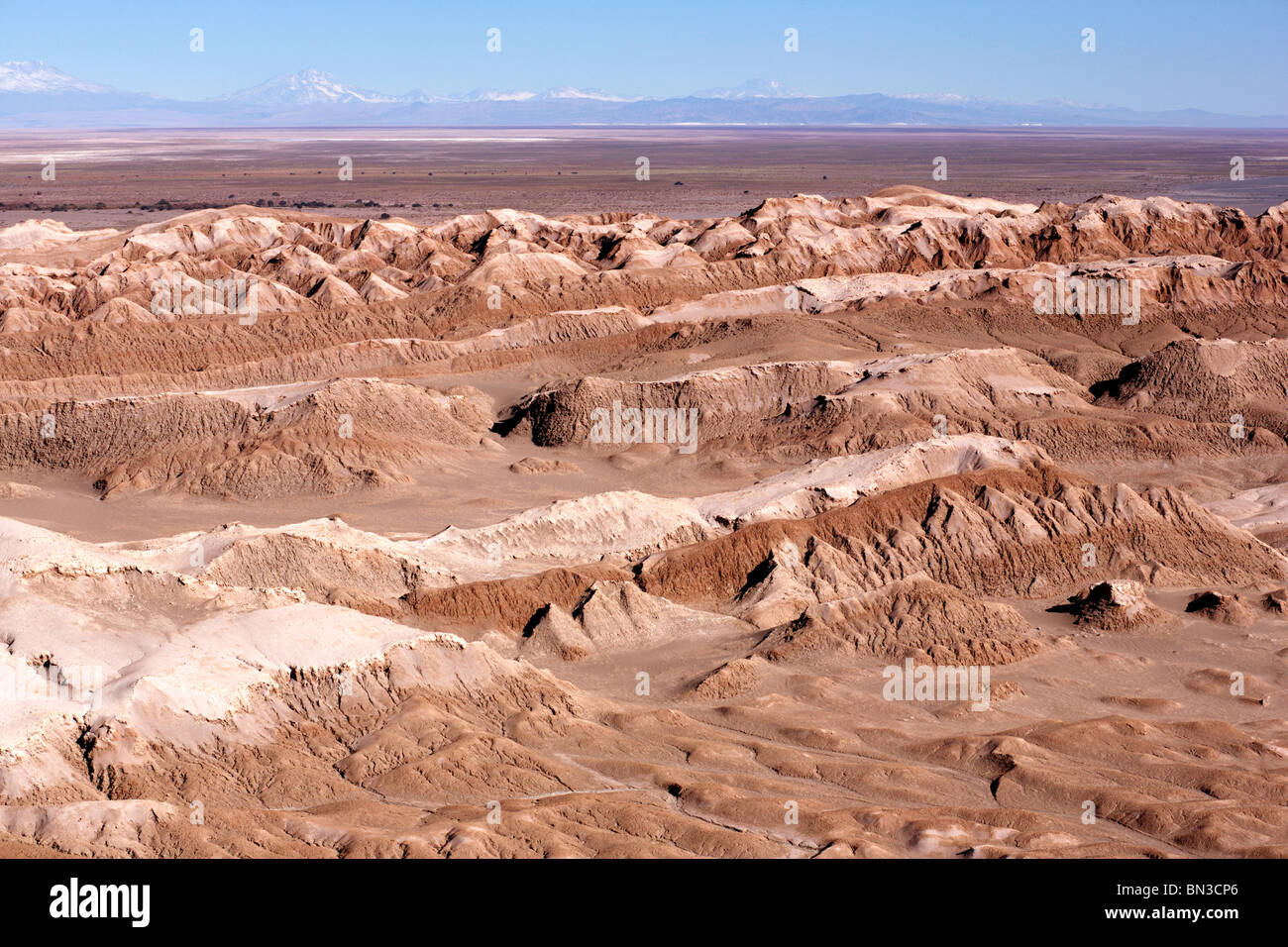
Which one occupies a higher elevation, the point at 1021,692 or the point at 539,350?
the point at 539,350

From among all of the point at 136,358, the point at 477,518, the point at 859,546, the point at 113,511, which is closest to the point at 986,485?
the point at 859,546

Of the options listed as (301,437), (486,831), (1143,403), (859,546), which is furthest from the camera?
(1143,403)

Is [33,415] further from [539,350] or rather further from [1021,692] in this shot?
[1021,692]

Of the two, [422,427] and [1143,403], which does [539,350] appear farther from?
[1143,403]
